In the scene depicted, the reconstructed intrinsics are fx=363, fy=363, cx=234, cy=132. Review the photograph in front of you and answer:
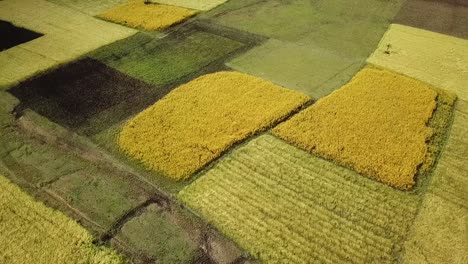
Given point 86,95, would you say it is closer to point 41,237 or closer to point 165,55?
point 165,55

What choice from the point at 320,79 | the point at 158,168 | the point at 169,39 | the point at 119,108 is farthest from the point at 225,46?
the point at 158,168

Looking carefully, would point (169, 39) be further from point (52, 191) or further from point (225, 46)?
point (52, 191)

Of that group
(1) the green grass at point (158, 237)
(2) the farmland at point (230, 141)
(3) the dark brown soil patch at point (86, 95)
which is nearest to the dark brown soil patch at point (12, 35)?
(2) the farmland at point (230, 141)

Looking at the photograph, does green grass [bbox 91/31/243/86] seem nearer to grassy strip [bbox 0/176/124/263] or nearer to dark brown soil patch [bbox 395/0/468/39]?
grassy strip [bbox 0/176/124/263]


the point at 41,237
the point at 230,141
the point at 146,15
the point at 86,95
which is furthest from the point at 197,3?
the point at 41,237

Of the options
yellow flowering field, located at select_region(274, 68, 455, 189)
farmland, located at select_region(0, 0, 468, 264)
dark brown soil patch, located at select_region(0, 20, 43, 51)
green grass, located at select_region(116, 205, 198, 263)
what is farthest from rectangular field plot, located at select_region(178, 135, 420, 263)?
dark brown soil patch, located at select_region(0, 20, 43, 51)
